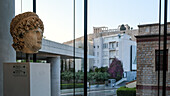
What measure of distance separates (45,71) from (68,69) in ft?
4.95

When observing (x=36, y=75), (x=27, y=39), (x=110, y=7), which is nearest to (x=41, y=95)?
(x=36, y=75)

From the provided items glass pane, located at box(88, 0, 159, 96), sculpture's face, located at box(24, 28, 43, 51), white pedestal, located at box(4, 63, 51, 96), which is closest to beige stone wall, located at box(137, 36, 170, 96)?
glass pane, located at box(88, 0, 159, 96)

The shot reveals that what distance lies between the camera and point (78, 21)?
11.8 feet

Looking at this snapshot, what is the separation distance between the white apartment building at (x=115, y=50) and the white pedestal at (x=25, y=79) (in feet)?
5.12

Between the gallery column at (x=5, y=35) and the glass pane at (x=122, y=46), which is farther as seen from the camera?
→ the glass pane at (x=122, y=46)

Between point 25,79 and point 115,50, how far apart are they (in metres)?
2.01

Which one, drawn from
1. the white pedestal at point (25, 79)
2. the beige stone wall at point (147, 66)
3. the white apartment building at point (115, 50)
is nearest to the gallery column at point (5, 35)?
the white pedestal at point (25, 79)

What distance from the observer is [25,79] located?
2035mm

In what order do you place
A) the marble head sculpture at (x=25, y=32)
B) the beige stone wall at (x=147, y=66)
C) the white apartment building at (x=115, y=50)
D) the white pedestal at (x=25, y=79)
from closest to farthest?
1. the white pedestal at (x=25, y=79)
2. the marble head sculpture at (x=25, y=32)
3. the beige stone wall at (x=147, y=66)
4. the white apartment building at (x=115, y=50)

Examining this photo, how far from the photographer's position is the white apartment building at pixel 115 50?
3.42 meters

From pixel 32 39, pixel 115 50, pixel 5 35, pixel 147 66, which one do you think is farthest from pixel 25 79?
pixel 147 66

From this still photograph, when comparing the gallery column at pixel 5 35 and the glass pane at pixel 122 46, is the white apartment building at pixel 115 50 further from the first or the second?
the gallery column at pixel 5 35

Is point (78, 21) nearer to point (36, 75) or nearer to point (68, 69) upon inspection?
point (68, 69)

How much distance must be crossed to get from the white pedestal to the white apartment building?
1560mm
